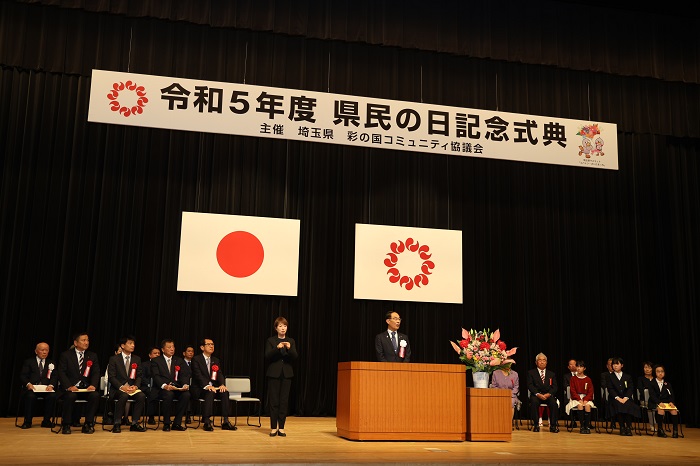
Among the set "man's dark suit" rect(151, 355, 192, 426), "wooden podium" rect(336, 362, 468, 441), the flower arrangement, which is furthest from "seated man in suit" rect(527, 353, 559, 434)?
"man's dark suit" rect(151, 355, 192, 426)

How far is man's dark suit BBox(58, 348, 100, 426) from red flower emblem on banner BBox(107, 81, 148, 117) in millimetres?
3067

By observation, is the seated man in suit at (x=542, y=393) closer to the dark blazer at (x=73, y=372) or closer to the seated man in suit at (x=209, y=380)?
the seated man in suit at (x=209, y=380)

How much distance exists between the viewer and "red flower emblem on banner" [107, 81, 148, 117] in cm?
911

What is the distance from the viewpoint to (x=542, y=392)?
32.2 ft

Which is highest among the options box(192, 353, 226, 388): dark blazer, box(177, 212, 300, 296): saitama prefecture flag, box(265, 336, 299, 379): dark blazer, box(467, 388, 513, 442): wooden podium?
box(177, 212, 300, 296): saitama prefecture flag

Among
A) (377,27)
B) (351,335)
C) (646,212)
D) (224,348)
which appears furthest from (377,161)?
(646,212)

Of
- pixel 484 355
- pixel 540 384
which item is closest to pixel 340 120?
pixel 484 355

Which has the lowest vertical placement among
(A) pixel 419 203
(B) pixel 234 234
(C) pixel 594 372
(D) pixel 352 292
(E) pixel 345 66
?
(C) pixel 594 372

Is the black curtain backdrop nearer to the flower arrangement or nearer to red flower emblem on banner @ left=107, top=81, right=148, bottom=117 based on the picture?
red flower emblem on banner @ left=107, top=81, right=148, bottom=117

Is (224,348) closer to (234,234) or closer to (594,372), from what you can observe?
(234,234)

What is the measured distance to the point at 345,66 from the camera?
36.7 feet

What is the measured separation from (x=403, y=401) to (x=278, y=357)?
1.43 meters

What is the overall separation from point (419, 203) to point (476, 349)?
4.41 metres

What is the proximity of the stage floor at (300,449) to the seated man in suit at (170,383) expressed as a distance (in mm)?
301
